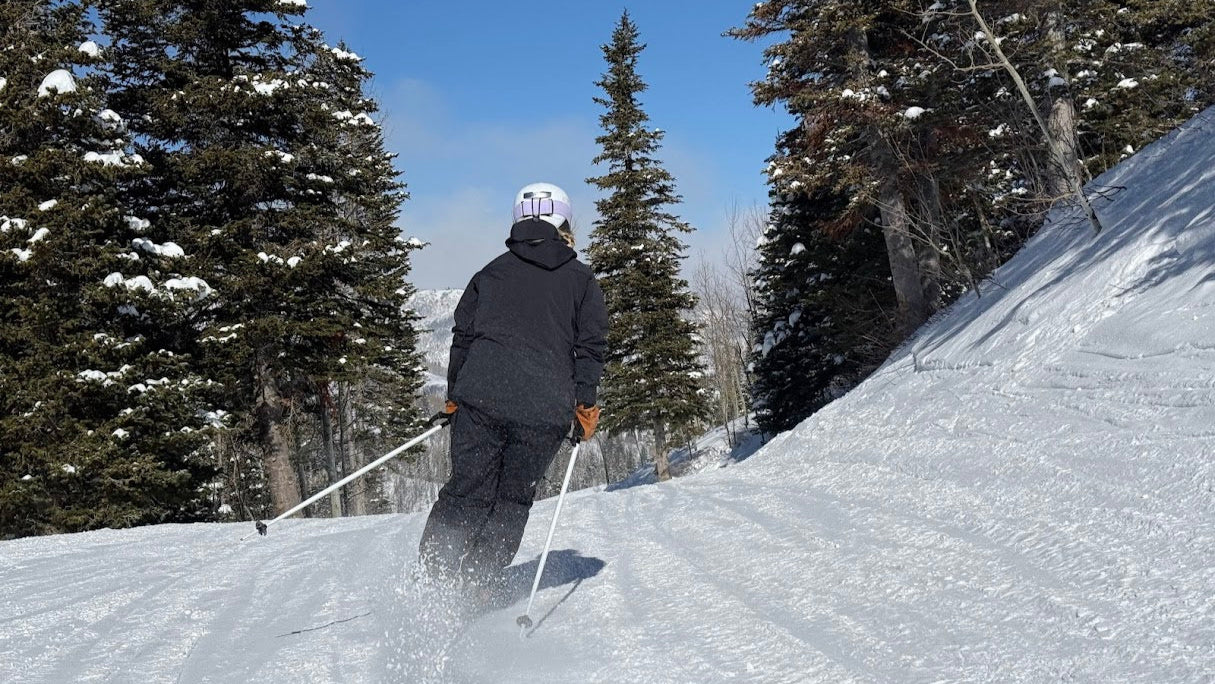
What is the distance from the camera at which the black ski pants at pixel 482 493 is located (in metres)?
3.36

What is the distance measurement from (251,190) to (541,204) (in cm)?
1177

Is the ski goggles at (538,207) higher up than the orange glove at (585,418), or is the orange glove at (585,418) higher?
the ski goggles at (538,207)

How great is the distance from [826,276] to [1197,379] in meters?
15.8

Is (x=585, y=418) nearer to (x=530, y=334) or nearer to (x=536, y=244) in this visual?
(x=530, y=334)

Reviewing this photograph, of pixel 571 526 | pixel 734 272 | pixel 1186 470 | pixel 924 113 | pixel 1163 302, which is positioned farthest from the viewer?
pixel 734 272

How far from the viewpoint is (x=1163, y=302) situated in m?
4.99

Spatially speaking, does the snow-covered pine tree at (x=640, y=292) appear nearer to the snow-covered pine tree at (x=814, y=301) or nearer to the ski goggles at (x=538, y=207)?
the snow-covered pine tree at (x=814, y=301)

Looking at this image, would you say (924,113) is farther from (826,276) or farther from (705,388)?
(705,388)

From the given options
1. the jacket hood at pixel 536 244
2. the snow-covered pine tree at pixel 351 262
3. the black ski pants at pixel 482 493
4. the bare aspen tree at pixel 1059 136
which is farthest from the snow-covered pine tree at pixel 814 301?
the black ski pants at pixel 482 493

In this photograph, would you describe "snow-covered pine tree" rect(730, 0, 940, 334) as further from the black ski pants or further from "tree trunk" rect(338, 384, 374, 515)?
"tree trunk" rect(338, 384, 374, 515)

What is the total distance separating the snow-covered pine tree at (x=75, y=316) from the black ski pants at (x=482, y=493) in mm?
9749

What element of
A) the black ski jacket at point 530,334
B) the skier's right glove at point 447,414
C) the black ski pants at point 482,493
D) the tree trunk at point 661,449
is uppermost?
the black ski jacket at point 530,334

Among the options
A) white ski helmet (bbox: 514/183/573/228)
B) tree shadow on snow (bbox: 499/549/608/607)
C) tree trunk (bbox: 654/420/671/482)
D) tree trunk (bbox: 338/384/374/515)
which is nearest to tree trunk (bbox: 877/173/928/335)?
tree trunk (bbox: 654/420/671/482)

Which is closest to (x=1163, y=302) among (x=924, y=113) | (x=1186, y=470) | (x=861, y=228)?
(x=1186, y=470)
